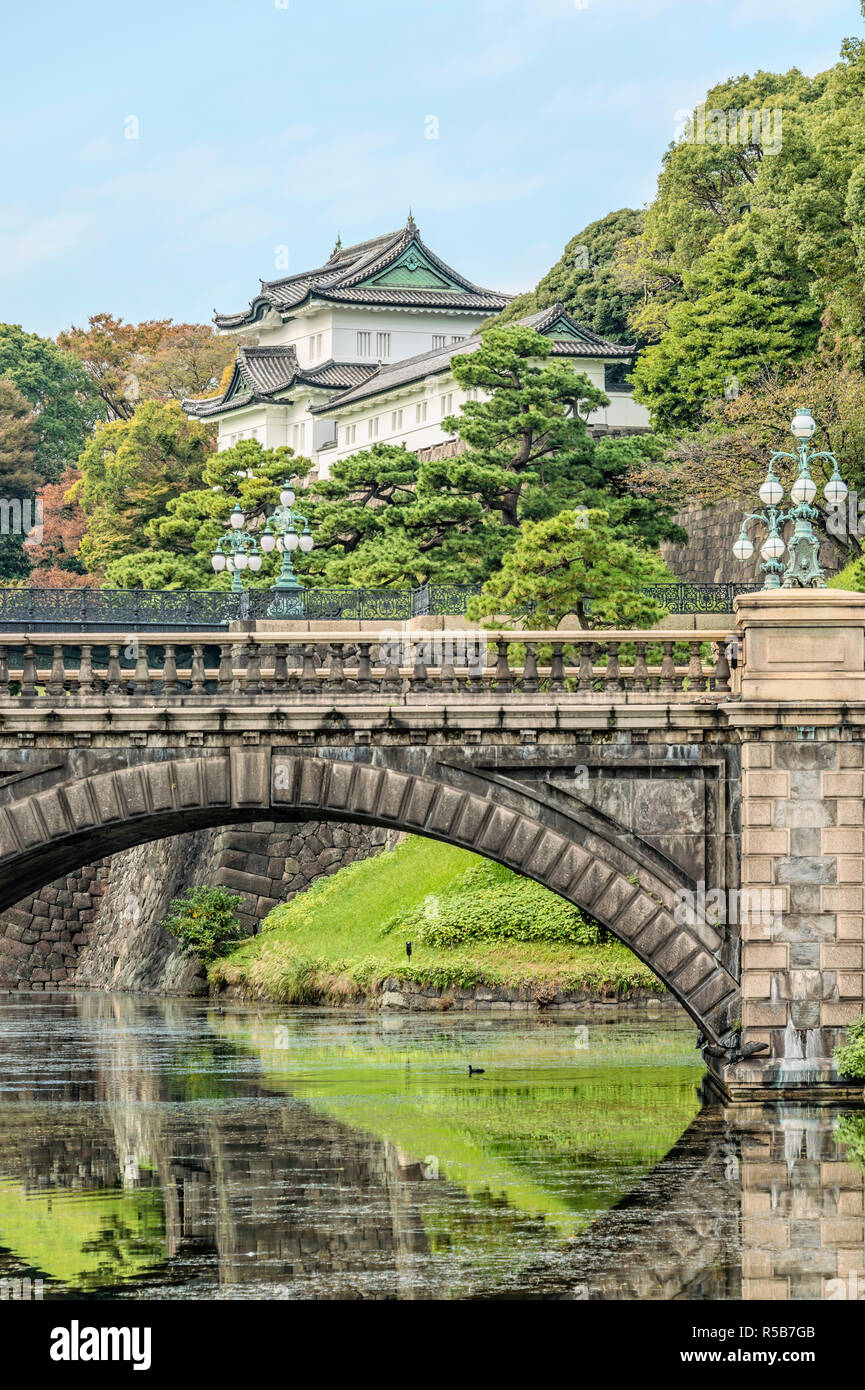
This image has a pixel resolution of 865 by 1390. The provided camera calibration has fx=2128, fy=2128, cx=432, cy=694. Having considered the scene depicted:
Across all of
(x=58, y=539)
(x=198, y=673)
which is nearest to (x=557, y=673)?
(x=198, y=673)

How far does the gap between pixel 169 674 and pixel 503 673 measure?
14.6 ft

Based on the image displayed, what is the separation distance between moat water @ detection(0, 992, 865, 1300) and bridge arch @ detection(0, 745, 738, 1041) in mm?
2294

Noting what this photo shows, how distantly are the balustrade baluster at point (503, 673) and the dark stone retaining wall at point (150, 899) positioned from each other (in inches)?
1076

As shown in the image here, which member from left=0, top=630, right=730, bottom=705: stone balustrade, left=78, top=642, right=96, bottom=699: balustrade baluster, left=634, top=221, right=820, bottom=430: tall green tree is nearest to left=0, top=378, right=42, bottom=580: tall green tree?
left=634, top=221, right=820, bottom=430: tall green tree

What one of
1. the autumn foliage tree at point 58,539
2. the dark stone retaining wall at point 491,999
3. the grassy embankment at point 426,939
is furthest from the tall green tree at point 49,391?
the dark stone retaining wall at point 491,999

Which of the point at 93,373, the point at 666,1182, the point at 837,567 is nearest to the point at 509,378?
the point at 837,567

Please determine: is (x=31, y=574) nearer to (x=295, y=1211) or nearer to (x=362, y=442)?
(x=362, y=442)

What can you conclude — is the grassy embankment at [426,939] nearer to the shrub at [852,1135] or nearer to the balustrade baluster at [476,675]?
the balustrade baluster at [476,675]

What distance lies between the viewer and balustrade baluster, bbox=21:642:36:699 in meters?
27.9

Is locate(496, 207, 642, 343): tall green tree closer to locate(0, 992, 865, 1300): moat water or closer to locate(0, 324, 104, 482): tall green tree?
locate(0, 324, 104, 482): tall green tree

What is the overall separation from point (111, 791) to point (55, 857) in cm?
274

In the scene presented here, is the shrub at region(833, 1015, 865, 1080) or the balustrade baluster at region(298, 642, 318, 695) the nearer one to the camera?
the shrub at region(833, 1015, 865, 1080)

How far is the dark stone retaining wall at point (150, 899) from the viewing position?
5572 cm

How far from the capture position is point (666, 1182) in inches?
981
